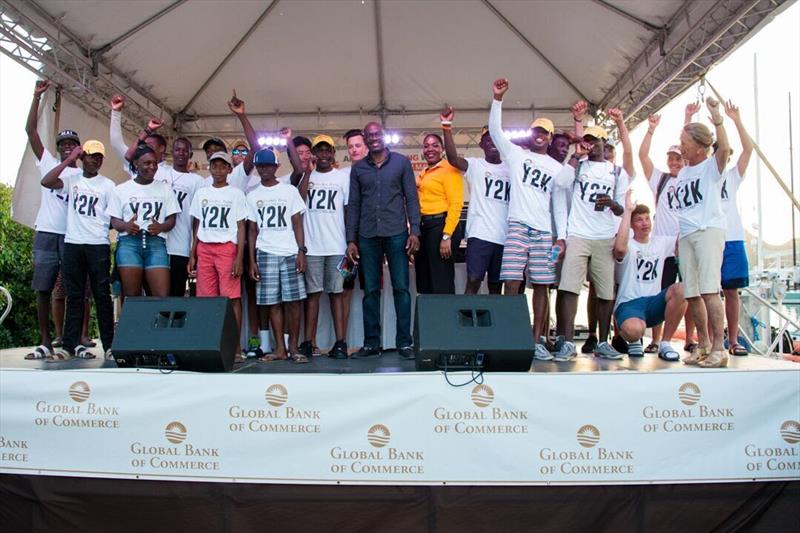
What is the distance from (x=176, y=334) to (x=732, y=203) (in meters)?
3.87

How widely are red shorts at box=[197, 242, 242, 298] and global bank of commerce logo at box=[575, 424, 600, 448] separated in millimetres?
2613

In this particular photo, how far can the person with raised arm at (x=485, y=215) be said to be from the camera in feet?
13.4

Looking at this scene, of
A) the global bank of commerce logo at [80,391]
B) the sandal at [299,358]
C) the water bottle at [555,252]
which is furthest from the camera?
the water bottle at [555,252]

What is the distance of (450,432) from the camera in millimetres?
2766

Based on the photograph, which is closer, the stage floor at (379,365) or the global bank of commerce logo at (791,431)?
the global bank of commerce logo at (791,431)

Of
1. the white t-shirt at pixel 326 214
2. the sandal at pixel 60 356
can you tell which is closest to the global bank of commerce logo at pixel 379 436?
the white t-shirt at pixel 326 214

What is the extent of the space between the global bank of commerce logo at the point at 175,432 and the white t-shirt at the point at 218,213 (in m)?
1.59

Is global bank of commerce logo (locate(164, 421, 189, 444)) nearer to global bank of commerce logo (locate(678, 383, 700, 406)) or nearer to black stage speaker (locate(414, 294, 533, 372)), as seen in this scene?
black stage speaker (locate(414, 294, 533, 372))

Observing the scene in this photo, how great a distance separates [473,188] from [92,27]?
559 centimetres

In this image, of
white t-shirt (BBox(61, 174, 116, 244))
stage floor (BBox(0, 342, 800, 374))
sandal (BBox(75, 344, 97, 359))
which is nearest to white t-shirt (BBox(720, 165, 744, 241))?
stage floor (BBox(0, 342, 800, 374))

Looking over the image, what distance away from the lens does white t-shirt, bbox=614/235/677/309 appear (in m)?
4.47

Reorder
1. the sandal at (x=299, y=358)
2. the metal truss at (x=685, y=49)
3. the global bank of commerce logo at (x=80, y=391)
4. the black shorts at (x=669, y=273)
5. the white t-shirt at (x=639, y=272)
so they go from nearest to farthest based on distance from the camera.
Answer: the global bank of commerce logo at (x=80, y=391), the sandal at (x=299, y=358), the white t-shirt at (x=639, y=272), the black shorts at (x=669, y=273), the metal truss at (x=685, y=49)

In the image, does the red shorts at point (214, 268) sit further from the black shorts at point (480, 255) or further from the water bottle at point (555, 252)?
the water bottle at point (555, 252)

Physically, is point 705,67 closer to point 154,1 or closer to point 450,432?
point 450,432
